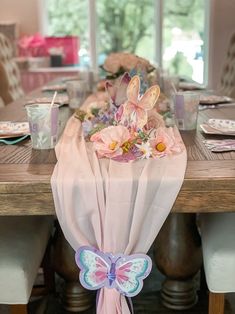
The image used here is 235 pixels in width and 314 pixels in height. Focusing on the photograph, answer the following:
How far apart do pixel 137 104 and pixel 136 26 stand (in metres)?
4.57

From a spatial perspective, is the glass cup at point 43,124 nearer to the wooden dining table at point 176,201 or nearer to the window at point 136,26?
the wooden dining table at point 176,201

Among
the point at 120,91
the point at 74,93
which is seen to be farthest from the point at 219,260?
the point at 74,93

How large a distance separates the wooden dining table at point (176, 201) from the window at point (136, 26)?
12.7ft

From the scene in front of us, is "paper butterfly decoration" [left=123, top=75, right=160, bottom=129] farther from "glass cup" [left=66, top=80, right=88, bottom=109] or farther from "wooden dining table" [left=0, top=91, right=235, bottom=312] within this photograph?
"glass cup" [left=66, top=80, right=88, bottom=109]

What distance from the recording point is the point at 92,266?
3.21 feet

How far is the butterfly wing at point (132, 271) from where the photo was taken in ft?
3.20

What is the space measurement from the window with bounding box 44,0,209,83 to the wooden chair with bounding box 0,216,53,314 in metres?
4.13

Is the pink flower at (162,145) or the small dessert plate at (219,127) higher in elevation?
the pink flower at (162,145)

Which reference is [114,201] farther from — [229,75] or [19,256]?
[229,75]

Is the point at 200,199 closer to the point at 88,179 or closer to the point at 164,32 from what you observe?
the point at 88,179

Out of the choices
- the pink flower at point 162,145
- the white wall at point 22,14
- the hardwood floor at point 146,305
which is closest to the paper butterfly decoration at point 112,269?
the pink flower at point 162,145

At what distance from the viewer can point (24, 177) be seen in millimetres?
941

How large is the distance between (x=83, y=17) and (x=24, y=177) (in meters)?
4.70

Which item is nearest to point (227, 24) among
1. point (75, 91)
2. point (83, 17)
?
point (83, 17)
